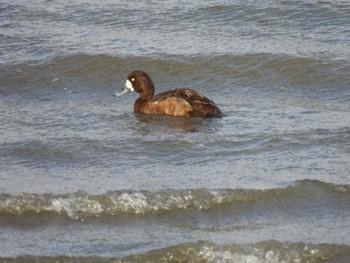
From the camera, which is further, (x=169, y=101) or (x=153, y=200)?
(x=169, y=101)

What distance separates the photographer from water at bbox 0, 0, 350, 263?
7.88 meters

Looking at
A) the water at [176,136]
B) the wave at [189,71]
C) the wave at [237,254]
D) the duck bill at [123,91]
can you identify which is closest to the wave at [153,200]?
the water at [176,136]

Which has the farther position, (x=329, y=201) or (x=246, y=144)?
(x=246, y=144)

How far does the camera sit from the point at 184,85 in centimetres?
1339

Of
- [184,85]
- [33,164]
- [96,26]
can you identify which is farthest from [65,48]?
[33,164]

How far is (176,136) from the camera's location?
424 inches

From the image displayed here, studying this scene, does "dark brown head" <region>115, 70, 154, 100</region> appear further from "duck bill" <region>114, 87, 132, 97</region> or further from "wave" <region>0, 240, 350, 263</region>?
"wave" <region>0, 240, 350, 263</region>

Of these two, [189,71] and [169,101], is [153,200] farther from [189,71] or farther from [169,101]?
[189,71]

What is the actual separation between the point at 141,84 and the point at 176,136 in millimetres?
1948

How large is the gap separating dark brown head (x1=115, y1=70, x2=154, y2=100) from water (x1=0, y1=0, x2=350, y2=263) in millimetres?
244

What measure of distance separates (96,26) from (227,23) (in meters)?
2.01

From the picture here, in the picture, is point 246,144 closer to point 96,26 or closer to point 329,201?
point 329,201

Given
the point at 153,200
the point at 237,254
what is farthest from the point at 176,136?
the point at 237,254

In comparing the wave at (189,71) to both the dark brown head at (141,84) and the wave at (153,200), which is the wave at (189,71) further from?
the wave at (153,200)
